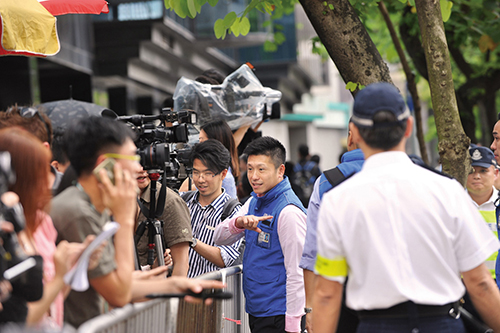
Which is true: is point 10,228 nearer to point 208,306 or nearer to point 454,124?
point 208,306

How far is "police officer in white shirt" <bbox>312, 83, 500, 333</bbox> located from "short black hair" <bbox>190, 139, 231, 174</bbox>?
2.13 m

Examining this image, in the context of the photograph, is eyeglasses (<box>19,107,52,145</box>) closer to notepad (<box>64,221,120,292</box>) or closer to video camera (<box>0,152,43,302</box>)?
video camera (<box>0,152,43,302</box>)

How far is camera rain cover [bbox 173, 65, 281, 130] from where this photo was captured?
618 cm

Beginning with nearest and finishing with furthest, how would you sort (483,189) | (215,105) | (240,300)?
1. (240,300)
2. (483,189)
3. (215,105)

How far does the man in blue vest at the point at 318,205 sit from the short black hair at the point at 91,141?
135 cm

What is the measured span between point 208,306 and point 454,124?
2.20m

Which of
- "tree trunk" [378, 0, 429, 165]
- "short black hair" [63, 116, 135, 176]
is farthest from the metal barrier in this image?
"tree trunk" [378, 0, 429, 165]

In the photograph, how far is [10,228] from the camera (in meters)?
2.24

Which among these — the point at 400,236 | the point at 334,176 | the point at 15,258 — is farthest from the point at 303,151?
the point at 15,258

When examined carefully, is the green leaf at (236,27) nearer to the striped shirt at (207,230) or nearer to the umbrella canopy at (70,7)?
the umbrella canopy at (70,7)

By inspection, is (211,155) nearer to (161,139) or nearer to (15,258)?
(161,139)

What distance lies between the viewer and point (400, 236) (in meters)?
2.60

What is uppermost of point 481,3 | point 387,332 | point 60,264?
point 481,3

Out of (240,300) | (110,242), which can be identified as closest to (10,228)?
(110,242)
